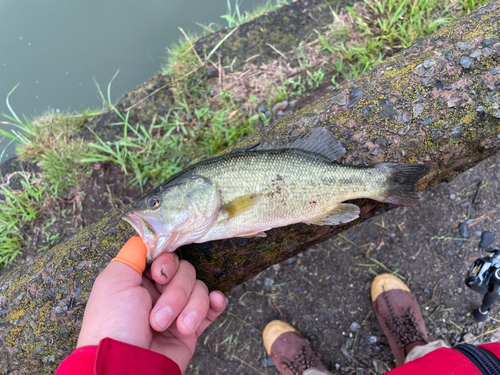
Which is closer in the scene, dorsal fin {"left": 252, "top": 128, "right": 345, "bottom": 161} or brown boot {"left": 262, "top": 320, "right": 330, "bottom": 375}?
dorsal fin {"left": 252, "top": 128, "right": 345, "bottom": 161}

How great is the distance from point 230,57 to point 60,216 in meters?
3.51

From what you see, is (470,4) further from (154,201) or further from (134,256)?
(134,256)

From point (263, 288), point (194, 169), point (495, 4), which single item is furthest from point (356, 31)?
point (263, 288)

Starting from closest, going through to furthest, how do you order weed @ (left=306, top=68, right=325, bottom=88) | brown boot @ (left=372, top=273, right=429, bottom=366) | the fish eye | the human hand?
1. the human hand
2. the fish eye
3. brown boot @ (left=372, top=273, right=429, bottom=366)
4. weed @ (left=306, top=68, right=325, bottom=88)

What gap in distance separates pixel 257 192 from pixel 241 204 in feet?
0.54

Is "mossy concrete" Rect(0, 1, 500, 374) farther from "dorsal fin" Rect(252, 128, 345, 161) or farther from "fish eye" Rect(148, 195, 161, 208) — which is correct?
"fish eye" Rect(148, 195, 161, 208)

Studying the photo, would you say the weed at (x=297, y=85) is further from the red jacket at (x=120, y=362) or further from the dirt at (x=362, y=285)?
the red jacket at (x=120, y=362)

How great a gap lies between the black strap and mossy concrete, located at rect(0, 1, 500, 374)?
1317mm

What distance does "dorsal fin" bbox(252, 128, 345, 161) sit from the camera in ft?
7.71

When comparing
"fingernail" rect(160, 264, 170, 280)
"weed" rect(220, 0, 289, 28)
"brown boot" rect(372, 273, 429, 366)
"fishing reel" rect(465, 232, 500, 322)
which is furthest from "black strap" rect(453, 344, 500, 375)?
"weed" rect(220, 0, 289, 28)

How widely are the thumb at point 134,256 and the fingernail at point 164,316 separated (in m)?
0.36

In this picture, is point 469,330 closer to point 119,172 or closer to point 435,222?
point 435,222

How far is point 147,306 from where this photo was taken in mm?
2053

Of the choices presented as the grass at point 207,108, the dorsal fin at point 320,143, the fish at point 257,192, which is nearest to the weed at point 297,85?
the grass at point 207,108
